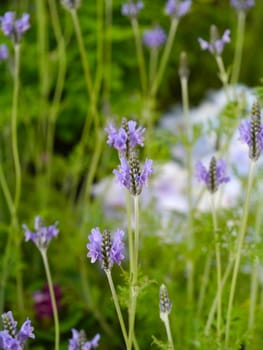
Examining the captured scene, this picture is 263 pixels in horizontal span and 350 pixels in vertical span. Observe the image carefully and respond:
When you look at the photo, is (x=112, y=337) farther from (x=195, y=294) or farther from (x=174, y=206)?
(x=174, y=206)

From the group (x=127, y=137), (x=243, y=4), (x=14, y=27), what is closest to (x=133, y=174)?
(x=127, y=137)

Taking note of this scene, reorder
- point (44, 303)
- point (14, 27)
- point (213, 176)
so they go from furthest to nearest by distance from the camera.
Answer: point (44, 303), point (14, 27), point (213, 176)

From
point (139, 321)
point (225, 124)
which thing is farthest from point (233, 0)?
point (139, 321)

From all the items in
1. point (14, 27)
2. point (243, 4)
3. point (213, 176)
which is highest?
point (243, 4)

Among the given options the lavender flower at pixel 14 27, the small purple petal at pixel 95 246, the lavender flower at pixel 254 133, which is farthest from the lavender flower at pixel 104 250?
the lavender flower at pixel 14 27

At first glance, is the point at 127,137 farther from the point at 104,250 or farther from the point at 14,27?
the point at 14,27

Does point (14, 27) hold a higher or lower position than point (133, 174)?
higher

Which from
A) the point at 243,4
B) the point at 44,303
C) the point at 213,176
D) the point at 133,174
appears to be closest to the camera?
the point at 133,174
